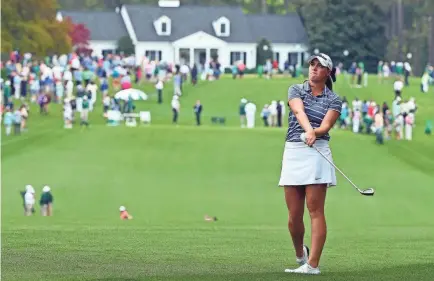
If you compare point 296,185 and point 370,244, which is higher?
point 296,185

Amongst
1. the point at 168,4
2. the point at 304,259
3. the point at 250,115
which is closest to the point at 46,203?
the point at 304,259

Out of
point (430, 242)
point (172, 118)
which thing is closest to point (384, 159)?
point (172, 118)

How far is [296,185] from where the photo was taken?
1168cm

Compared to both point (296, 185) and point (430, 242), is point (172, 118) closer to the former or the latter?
point (430, 242)

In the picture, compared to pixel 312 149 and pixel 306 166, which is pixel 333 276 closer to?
pixel 306 166

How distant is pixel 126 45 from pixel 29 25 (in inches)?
1525

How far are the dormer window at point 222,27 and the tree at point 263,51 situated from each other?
6.08 meters

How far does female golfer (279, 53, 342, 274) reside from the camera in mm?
11562

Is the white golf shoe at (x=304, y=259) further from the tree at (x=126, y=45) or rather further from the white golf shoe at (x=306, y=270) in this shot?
the tree at (x=126, y=45)

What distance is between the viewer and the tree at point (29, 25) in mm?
83188

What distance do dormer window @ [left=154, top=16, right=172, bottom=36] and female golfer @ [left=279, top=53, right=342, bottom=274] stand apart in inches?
4508

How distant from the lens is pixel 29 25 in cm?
8462

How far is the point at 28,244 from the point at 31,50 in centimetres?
7222

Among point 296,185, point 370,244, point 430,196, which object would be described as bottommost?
point 430,196
